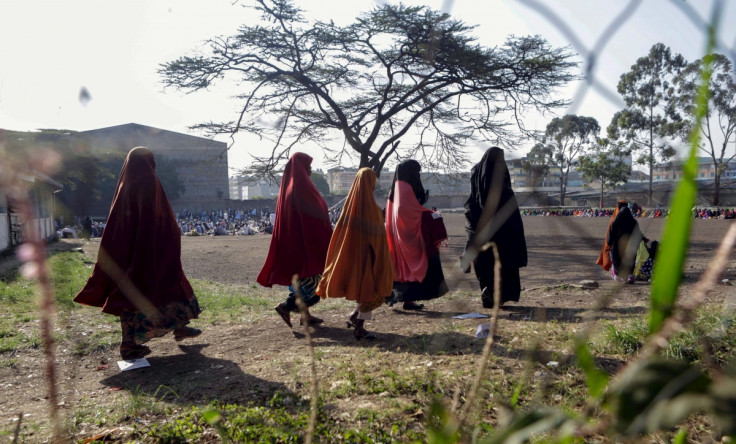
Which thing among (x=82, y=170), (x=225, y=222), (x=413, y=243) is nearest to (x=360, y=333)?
(x=413, y=243)

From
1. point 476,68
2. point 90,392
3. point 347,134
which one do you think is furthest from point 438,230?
point 347,134

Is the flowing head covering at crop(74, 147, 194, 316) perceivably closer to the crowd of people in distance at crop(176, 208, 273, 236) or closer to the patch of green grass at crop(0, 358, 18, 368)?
the patch of green grass at crop(0, 358, 18, 368)

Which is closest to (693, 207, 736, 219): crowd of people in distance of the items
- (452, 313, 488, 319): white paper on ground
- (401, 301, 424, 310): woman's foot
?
(401, 301, 424, 310): woman's foot

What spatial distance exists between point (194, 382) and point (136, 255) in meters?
1.13

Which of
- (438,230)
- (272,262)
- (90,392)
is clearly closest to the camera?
(90,392)

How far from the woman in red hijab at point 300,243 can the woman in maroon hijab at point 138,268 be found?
99 centimetres

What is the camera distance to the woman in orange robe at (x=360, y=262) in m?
4.37

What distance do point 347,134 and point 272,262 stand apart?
13470 millimetres

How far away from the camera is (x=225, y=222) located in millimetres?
35781

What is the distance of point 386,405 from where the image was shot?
2.51m

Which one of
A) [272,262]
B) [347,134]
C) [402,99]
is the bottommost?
[272,262]

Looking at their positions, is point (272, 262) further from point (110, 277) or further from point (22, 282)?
point (22, 282)

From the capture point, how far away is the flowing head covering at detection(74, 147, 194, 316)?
3977mm

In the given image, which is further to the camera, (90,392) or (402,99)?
(402,99)
